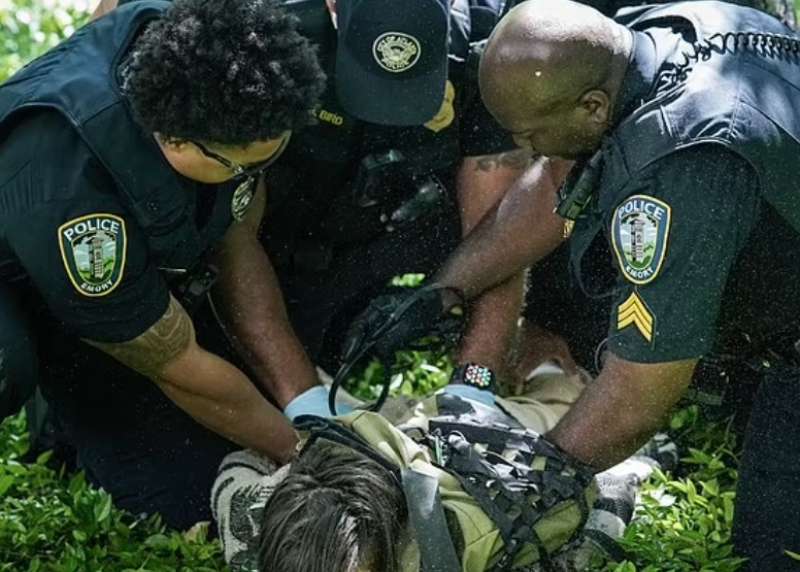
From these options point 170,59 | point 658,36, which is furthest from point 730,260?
point 170,59

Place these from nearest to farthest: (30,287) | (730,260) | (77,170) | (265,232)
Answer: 1. (730,260)
2. (77,170)
3. (30,287)
4. (265,232)

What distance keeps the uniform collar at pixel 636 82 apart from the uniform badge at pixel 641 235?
243 millimetres

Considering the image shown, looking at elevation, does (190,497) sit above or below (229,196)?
below

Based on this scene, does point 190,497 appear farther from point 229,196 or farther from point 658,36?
point 658,36

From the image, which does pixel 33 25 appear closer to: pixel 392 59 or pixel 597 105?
pixel 392 59

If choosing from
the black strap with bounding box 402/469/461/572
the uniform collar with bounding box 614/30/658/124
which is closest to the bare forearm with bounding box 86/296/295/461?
the black strap with bounding box 402/469/461/572

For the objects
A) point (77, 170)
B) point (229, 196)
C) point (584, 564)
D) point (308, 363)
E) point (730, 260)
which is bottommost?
point (584, 564)

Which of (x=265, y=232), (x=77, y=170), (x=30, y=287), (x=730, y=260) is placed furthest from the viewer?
(x=265, y=232)

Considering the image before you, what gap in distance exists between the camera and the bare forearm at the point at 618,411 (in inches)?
138

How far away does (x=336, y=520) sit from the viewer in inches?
133

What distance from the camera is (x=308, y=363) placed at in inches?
178

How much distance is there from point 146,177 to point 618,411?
123 centimetres

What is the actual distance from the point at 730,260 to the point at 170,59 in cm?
132

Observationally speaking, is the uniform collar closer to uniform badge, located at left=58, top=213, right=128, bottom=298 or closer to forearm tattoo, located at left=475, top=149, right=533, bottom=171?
forearm tattoo, located at left=475, top=149, right=533, bottom=171
